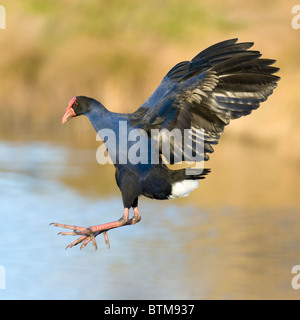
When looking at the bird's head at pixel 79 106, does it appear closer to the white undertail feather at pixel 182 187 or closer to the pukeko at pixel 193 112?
the pukeko at pixel 193 112

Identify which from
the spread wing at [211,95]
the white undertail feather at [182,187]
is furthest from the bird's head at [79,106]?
the white undertail feather at [182,187]

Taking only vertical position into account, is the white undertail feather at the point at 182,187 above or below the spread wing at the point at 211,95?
below

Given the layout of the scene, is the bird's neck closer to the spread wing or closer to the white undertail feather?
the spread wing

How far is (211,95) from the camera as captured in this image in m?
6.04

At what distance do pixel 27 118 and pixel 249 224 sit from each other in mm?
6855

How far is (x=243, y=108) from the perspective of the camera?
20.0ft

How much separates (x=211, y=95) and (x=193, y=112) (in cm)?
18

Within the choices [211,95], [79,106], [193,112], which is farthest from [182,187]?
[79,106]

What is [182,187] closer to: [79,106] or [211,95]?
[211,95]

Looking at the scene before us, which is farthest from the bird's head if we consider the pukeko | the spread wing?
the spread wing

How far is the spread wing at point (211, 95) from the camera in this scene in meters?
5.91

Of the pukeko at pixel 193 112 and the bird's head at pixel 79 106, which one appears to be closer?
the pukeko at pixel 193 112

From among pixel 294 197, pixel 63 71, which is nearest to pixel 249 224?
pixel 294 197

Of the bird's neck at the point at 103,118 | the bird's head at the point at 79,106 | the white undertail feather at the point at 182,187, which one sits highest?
the bird's head at the point at 79,106
